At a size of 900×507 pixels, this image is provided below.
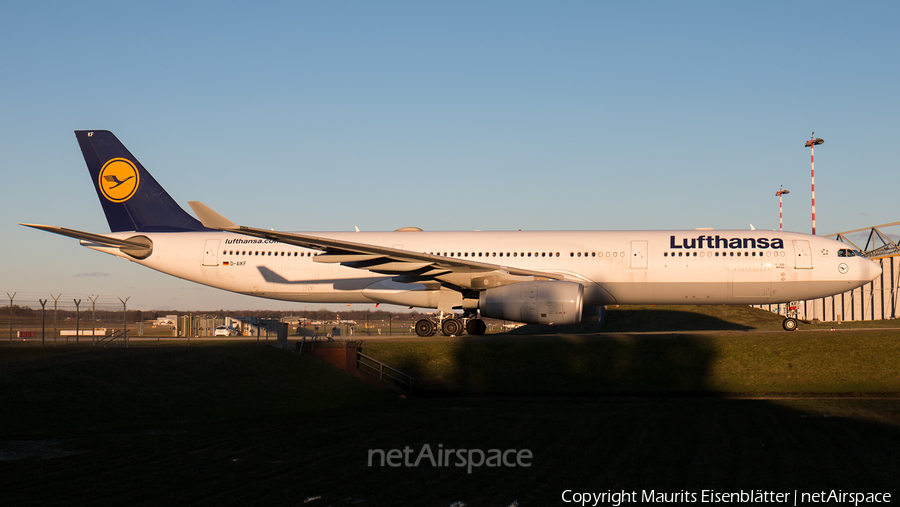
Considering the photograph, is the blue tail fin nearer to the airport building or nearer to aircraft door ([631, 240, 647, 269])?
aircraft door ([631, 240, 647, 269])

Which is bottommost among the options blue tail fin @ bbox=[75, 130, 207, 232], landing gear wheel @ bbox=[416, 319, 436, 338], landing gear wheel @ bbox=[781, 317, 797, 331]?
landing gear wheel @ bbox=[416, 319, 436, 338]

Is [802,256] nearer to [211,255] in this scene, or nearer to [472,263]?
[472,263]

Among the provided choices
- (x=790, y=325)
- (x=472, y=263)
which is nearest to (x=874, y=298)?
(x=790, y=325)

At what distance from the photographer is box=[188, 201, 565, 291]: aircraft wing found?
22.0 m

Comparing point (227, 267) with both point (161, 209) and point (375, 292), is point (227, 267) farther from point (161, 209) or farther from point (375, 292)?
point (375, 292)

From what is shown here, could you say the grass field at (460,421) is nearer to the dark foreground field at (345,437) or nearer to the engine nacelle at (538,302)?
the dark foreground field at (345,437)

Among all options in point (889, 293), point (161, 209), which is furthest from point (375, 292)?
point (889, 293)

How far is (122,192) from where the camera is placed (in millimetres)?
30594

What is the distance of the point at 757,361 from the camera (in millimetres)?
23562

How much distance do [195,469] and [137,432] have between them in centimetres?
447

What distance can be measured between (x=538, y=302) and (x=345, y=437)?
477 inches

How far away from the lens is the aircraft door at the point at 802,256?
1021 inches

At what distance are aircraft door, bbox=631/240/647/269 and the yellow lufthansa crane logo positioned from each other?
850 inches

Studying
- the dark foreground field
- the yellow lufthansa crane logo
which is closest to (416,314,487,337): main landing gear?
the dark foreground field
